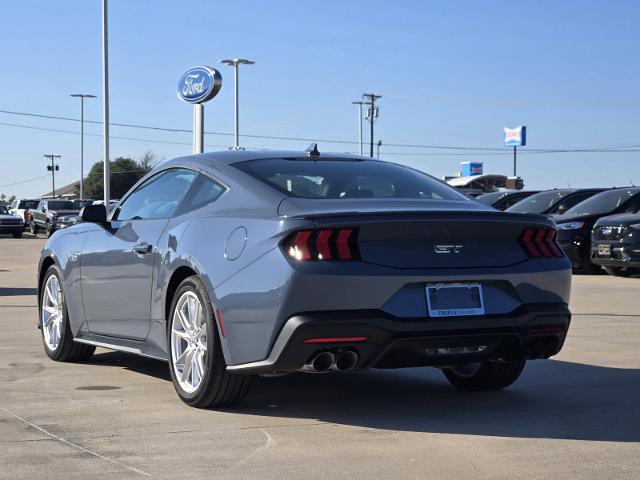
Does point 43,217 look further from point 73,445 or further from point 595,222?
point 73,445

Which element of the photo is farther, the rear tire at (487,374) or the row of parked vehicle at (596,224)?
the row of parked vehicle at (596,224)

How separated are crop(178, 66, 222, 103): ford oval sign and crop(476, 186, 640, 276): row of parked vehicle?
9937 millimetres

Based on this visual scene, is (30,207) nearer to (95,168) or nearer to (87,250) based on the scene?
(87,250)

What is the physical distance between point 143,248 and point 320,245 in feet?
5.39

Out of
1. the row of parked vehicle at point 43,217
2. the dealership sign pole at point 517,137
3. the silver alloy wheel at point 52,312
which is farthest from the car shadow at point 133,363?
the dealership sign pole at point 517,137

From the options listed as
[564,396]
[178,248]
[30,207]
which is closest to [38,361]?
[178,248]

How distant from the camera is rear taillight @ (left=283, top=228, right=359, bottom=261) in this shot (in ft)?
18.0

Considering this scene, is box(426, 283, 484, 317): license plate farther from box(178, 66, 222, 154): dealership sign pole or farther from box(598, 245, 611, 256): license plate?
box(178, 66, 222, 154): dealership sign pole

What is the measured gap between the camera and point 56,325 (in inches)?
324

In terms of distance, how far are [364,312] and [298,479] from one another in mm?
1126

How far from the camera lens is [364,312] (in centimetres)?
547

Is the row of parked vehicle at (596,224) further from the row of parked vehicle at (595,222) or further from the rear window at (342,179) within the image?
the rear window at (342,179)

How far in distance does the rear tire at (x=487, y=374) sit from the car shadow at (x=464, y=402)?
62 mm

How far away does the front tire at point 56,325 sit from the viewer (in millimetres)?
8023
